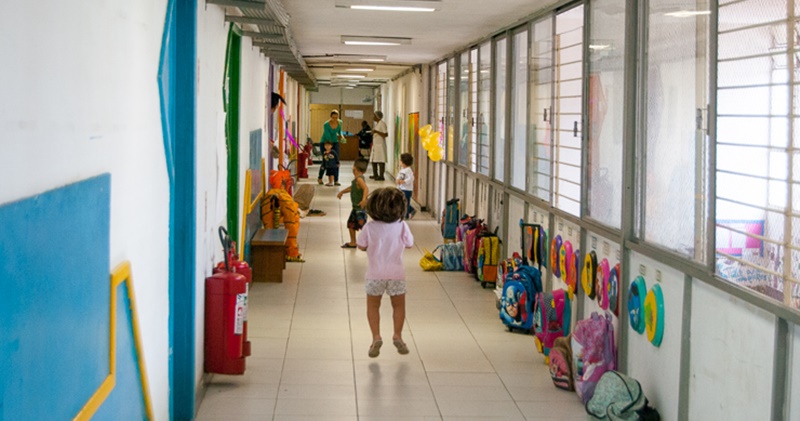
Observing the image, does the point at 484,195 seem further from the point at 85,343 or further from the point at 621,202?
the point at 85,343

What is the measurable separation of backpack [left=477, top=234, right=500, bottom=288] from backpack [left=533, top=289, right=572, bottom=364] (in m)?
2.76

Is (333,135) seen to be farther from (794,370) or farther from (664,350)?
(794,370)

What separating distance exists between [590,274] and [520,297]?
124cm

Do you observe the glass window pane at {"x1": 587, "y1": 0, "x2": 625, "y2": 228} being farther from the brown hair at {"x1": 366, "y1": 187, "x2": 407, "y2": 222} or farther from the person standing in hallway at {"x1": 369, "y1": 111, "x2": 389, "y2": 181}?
the person standing in hallway at {"x1": 369, "y1": 111, "x2": 389, "y2": 181}

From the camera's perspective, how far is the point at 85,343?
315 cm

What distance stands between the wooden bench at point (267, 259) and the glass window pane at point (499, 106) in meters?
2.48

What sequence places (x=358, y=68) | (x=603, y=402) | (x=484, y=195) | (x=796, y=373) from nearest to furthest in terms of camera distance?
(x=796, y=373) → (x=603, y=402) → (x=484, y=195) → (x=358, y=68)

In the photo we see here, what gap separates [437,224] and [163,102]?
11296 millimetres

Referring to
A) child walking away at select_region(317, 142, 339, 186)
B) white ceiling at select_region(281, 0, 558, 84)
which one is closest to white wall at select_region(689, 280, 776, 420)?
white ceiling at select_region(281, 0, 558, 84)

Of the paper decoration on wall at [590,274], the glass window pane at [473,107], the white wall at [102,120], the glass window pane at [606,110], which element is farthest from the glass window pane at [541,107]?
the white wall at [102,120]

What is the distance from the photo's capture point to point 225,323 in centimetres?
611

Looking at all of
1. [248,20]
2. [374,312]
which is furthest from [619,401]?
[248,20]

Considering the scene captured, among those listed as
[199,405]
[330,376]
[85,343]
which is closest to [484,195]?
[330,376]

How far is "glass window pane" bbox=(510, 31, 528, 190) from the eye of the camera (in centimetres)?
949
